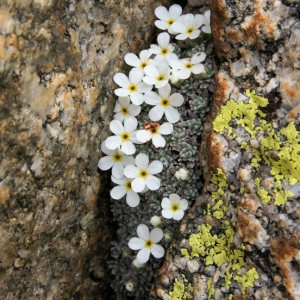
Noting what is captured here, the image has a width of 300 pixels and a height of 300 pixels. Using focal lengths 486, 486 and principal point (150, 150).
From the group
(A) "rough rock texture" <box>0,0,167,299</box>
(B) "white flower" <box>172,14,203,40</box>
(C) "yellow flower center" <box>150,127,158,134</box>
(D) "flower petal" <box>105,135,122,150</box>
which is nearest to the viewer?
(A) "rough rock texture" <box>0,0,167,299</box>

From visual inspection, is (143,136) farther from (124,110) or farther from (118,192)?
(118,192)

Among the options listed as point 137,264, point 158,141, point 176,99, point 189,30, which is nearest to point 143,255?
point 137,264

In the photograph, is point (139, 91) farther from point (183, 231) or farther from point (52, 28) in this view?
point (183, 231)

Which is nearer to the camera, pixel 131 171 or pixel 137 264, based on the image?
pixel 131 171

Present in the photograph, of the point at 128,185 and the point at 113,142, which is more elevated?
the point at 113,142

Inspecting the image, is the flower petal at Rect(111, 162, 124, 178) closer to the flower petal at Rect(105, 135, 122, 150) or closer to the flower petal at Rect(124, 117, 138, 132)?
the flower petal at Rect(105, 135, 122, 150)

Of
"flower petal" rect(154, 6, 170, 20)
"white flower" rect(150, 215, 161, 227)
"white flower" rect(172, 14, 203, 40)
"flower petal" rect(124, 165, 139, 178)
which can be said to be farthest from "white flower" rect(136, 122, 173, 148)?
"flower petal" rect(154, 6, 170, 20)
